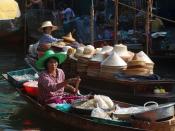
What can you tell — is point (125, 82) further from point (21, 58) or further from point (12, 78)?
point (21, 58)

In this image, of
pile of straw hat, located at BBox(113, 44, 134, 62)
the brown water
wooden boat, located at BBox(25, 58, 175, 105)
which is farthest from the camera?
pile of straw hat, located at BBox(113, 44, 134, 62)

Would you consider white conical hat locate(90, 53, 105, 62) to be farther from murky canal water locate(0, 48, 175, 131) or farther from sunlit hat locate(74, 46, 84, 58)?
murky canal water locate(0, 48, 175, 131)

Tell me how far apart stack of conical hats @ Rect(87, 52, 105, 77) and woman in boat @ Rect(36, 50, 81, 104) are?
1.42 metres

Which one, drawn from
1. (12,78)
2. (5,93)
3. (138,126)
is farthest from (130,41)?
(138,126)

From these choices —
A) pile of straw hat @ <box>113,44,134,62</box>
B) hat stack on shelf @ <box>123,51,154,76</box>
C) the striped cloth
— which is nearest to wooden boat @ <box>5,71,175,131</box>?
the striped cloth

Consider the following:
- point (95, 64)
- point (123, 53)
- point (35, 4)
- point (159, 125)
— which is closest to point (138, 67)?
point (123, 53)

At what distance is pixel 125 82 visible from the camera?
8.94 meters

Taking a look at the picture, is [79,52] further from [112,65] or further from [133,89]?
[133,89]

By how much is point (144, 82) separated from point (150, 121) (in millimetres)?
2197

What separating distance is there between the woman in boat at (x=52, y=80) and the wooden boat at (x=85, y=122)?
0.68 feet

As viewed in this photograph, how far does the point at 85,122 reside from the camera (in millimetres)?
7199

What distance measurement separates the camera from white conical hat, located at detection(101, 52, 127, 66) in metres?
9.23

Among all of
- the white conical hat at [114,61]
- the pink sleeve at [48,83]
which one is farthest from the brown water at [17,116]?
the white conical hat at [114,61]

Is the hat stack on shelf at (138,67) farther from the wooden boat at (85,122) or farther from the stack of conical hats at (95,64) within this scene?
the wooden boat at (85,122)
